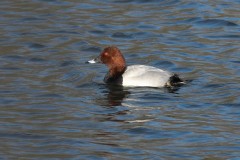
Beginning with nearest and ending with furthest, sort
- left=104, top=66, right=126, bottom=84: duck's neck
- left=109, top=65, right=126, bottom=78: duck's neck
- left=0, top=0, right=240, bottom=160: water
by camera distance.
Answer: left=0, top=0, right=240, bottom=160: water → left=104, top=66, right=126, bottom=84: duck's neck → left=109, top=65, right=126, bottom=78: duck's neck

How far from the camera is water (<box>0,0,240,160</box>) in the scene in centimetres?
1020

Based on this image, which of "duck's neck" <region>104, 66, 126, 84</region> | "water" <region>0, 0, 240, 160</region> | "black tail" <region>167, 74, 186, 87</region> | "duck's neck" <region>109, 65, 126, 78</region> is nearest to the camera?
"water" <region>0, 0, 240, 160</region>

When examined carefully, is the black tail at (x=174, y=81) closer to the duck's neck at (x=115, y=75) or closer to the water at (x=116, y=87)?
the water at (x=116, y=87)

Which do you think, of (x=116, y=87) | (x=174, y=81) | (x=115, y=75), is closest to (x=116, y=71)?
(x=115, y=75)

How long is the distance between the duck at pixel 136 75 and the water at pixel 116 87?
0.17 meters

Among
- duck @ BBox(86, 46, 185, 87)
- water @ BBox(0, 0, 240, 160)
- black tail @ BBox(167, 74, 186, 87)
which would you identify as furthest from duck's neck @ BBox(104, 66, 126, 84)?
black tail @ BBox(167, 74, 186, 87)

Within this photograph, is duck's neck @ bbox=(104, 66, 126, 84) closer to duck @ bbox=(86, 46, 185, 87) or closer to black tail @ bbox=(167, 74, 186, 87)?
duck @ bbox=(86, 46, 185, 87)

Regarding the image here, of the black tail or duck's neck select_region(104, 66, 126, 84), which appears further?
duck's neck select_region(104, 66, 126, 84)

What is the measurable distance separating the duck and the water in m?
0.17

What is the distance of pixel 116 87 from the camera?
13383mm

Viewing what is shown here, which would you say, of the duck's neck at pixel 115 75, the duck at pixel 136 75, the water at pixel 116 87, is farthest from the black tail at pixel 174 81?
the duck's neck at pixel 115 75

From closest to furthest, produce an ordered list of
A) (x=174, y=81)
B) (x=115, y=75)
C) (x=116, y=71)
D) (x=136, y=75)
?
1. (x=174, y=81)
2. (x=136, y=75)
3. (x=115, y=75)
4. (x=116, y=71)

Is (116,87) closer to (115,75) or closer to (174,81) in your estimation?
(115,75)

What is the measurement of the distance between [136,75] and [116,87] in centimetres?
34
